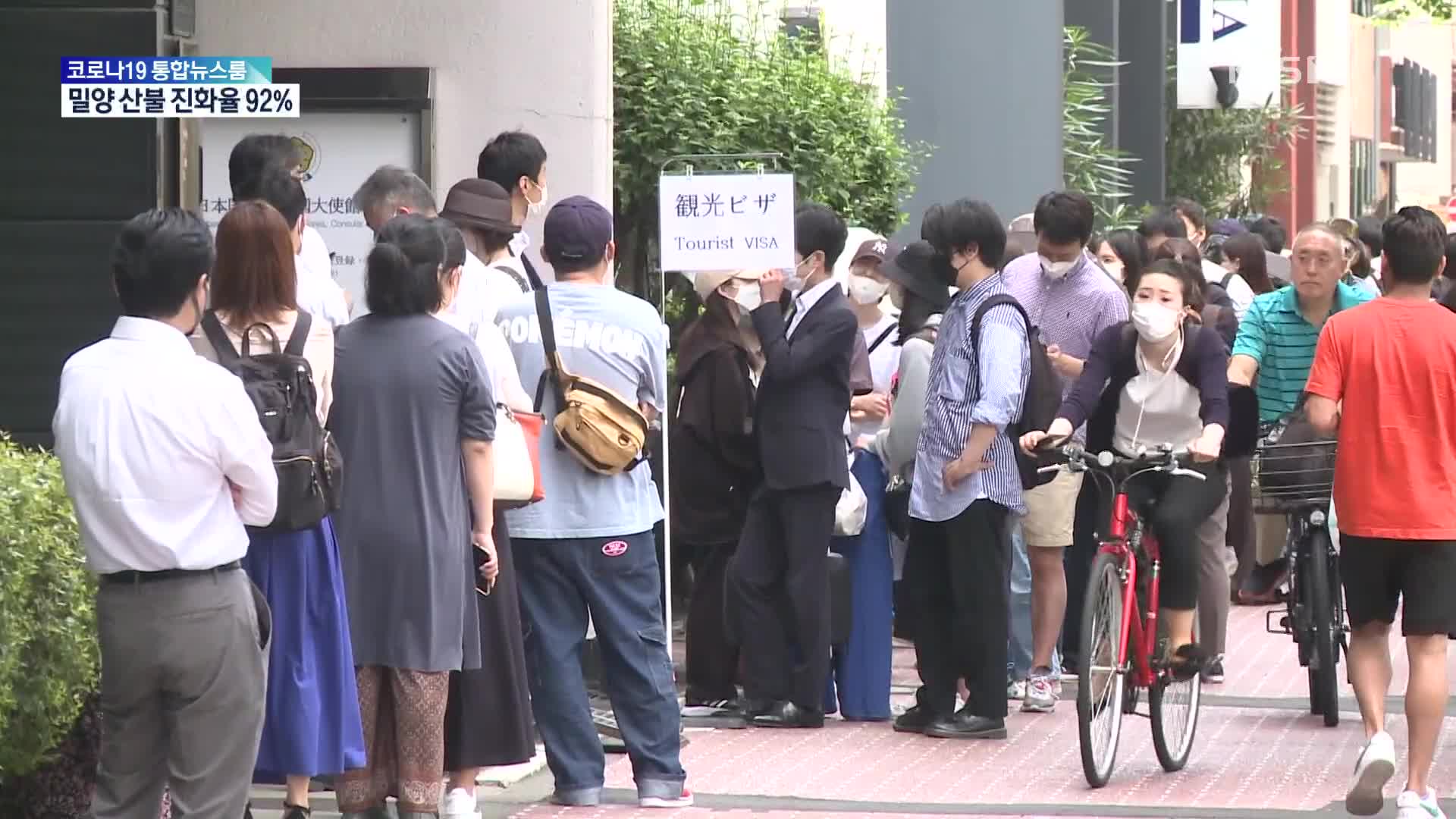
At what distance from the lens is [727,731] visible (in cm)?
1036

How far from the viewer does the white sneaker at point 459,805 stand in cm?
793

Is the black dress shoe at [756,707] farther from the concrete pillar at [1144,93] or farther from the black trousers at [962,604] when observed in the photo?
the concrete pillar at [1144,93]

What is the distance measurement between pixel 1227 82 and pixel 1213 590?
768 inches

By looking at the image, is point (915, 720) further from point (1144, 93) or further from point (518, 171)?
point (1144, 93)

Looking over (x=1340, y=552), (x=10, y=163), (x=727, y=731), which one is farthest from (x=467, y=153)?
(x=1340, y=552)

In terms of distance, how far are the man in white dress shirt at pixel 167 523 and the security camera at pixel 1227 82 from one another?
2484cm

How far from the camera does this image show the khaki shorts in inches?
432

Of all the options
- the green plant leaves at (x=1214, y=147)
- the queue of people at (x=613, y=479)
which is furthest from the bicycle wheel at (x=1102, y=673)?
the green plant leaves at (x=1214, y=147)

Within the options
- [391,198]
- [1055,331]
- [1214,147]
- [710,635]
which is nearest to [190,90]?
[391,198]

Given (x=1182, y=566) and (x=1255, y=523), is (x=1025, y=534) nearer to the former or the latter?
(x=1182, y=566)

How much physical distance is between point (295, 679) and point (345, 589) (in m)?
0.44

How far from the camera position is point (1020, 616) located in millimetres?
11195

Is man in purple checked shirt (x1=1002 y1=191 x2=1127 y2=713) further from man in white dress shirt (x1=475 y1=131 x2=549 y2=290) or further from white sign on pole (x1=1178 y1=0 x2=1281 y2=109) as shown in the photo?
white sign on pole (x1=1178 y1=0 x2=1281 y2=109)

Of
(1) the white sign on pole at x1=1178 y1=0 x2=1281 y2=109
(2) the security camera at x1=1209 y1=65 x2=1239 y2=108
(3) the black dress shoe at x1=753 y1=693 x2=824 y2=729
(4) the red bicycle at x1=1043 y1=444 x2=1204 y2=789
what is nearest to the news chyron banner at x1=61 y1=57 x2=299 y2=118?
(4) the red bicycle at x1=1043 y1=444 x2=1204 y2=789
